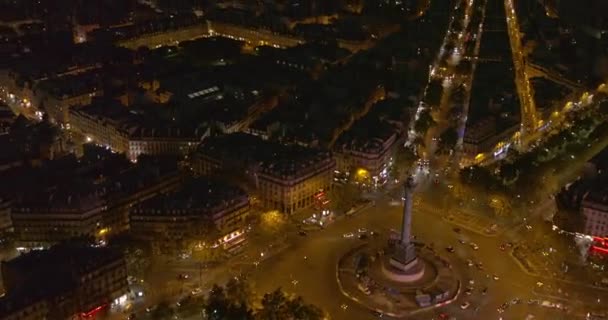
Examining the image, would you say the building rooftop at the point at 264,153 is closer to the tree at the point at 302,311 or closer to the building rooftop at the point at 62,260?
the tree at the point at 302,311

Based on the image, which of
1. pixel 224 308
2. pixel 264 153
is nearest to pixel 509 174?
pixel 264 153

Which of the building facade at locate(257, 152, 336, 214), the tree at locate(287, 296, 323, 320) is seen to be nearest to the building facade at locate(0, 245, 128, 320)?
the tree at locate(287, 296, 323, 320)

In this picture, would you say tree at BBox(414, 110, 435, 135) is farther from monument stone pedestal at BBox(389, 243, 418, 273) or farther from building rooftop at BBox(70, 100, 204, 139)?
monument stone pedestal at BBox(389, 243, 418, 273)

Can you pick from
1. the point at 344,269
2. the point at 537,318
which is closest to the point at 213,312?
the point at 344,269

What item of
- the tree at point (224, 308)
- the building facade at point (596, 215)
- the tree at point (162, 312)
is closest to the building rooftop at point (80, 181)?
the tree at point (162, 312)

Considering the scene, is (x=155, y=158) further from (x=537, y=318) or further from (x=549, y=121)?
(x=549, y=121)
